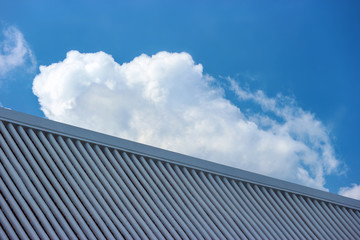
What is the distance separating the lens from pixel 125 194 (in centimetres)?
311

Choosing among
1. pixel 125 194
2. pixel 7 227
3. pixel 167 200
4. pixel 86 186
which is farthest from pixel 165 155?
pixel 7 227

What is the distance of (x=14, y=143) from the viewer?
2832 millimetres

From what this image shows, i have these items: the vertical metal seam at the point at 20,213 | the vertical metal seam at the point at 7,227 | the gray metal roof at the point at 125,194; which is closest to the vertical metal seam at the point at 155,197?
the gray metal roof at the point at 125,194

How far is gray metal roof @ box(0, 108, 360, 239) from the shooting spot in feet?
8.52

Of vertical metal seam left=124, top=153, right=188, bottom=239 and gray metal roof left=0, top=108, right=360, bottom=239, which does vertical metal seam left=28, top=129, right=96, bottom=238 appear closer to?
gray metal roof left=0, top=108, right=360, bottom=239

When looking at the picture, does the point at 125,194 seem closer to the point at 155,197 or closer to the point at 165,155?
the point at 155,197

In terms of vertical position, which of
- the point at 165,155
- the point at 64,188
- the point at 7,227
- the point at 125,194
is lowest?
the point at 7,227

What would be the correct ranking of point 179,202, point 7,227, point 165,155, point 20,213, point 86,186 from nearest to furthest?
point 7,227 → point 20,213 → point 86,186 → point 179,202 → point 165,155

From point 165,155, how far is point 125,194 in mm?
579

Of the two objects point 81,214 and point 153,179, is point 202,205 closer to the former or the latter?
point 153,179

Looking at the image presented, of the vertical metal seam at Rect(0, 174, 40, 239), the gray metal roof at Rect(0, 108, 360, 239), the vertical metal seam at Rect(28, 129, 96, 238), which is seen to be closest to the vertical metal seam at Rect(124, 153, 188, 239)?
the gray metal roof at Rect(0, 108, 360, 239)

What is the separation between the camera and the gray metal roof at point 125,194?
2.60 meters

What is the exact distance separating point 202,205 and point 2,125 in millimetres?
1455

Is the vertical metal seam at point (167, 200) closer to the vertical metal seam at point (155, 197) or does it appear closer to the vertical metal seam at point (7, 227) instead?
the vertical metal seam at point (155, 197)
